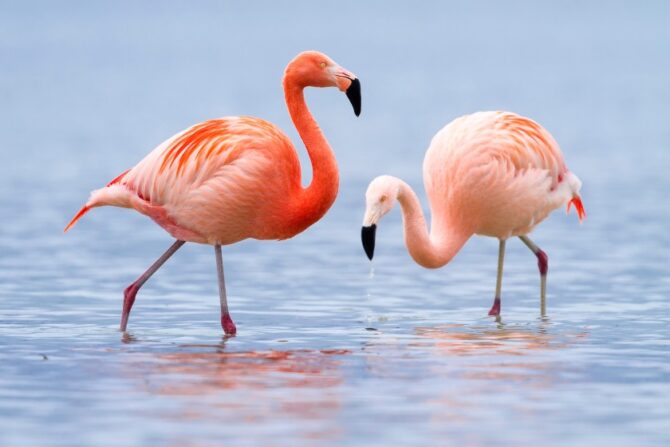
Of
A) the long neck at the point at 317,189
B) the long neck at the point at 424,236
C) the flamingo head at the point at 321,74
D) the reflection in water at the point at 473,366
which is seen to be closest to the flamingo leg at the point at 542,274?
the reflection in water at the point at 473,366

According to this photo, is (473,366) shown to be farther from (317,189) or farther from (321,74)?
(321,74)

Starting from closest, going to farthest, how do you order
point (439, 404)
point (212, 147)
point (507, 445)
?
point (507, 445)
point (439, 404)
point (212, 147)

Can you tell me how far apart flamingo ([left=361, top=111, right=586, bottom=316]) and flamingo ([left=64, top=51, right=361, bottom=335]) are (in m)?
0.68

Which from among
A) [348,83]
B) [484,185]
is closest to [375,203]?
[348,83]

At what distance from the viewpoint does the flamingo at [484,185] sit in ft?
31.0

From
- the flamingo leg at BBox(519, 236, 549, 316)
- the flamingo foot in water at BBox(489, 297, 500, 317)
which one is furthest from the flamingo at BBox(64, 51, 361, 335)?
the flamingo leg at BBox(519, 236, 549, 316)

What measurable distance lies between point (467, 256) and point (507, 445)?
662cm

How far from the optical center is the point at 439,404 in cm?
680

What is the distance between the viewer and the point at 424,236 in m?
9.15

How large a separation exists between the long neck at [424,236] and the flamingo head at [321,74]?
0.55m

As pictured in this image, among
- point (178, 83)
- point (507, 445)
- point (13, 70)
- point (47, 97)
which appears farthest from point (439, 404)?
point (13, 70)

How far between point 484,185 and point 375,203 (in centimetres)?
117

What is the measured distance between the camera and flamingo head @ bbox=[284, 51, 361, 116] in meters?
8.80

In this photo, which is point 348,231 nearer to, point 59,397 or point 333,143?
point 59,397
